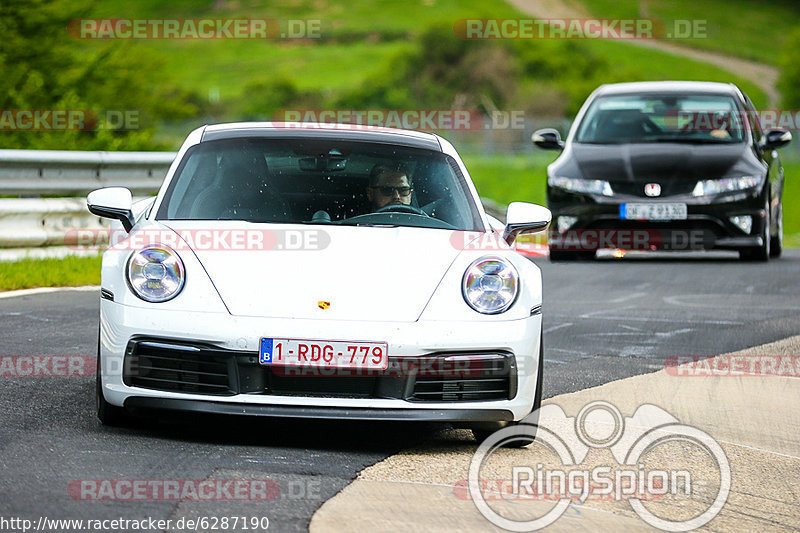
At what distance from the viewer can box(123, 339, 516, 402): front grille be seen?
17.1 feet

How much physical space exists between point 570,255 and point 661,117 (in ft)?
5.47

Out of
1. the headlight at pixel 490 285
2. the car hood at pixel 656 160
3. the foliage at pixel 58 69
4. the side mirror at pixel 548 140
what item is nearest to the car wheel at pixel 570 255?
the car hood at pixel 656 160

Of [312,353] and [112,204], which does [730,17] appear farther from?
[312,353]

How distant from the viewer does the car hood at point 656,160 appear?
13.3 metres

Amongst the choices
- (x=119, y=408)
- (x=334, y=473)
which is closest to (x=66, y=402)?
(x=119, y=408)

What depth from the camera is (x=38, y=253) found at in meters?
12.2

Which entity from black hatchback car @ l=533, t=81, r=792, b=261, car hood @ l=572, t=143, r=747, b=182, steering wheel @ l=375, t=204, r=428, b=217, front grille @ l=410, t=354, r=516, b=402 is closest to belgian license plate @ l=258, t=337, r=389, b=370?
front grille @ l=410, t=354, r=516, b=402

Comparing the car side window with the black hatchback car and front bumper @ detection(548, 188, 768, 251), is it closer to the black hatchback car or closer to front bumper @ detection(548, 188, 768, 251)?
the black hatchback car

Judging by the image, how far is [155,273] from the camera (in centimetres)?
539

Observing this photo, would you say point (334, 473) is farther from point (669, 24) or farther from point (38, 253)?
point (669, 24)

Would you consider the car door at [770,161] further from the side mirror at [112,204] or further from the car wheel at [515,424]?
the side mirror at [112,204]

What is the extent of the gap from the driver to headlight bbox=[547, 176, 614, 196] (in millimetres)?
6980

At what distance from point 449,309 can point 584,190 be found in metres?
8.12

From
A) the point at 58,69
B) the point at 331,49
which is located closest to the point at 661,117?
the point at 58,69
